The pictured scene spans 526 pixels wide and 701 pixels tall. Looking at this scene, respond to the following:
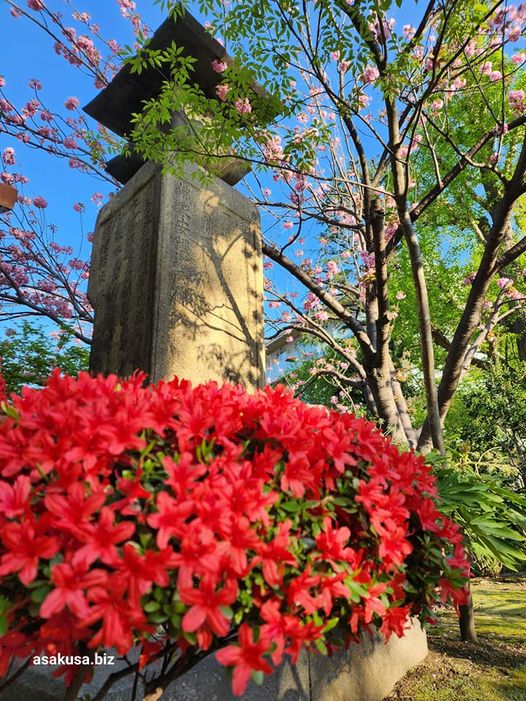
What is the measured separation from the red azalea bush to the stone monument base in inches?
9.8

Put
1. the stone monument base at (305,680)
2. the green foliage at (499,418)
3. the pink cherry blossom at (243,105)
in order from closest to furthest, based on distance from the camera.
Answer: the stone monument base at (305,680) → the pink cherry blossom at (243,105) → the green foliage at (499,418)

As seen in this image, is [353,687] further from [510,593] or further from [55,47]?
[55,47]

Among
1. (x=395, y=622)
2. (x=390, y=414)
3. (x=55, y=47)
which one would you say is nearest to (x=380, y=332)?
(x=390, y=414)

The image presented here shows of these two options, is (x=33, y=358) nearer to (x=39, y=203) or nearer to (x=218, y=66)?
(x=39, y=203)

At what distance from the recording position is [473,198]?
13.1 metres

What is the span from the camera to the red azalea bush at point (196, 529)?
87cm

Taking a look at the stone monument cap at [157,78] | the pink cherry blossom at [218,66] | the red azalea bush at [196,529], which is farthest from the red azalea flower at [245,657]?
the pink cherry blossom at [218,66]

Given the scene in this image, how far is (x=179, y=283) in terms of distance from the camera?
3162 millimetres

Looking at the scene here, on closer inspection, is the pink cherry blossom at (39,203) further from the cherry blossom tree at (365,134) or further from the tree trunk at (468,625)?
the tree trunk at (468,625)

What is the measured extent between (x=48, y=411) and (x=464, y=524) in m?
2.94

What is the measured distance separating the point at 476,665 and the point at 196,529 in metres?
3.13

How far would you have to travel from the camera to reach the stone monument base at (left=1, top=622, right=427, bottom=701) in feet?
5.16

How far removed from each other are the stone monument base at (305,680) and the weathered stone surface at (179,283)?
1662mm

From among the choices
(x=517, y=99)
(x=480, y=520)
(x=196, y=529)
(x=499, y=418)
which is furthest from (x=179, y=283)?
(x=499, y=418)
